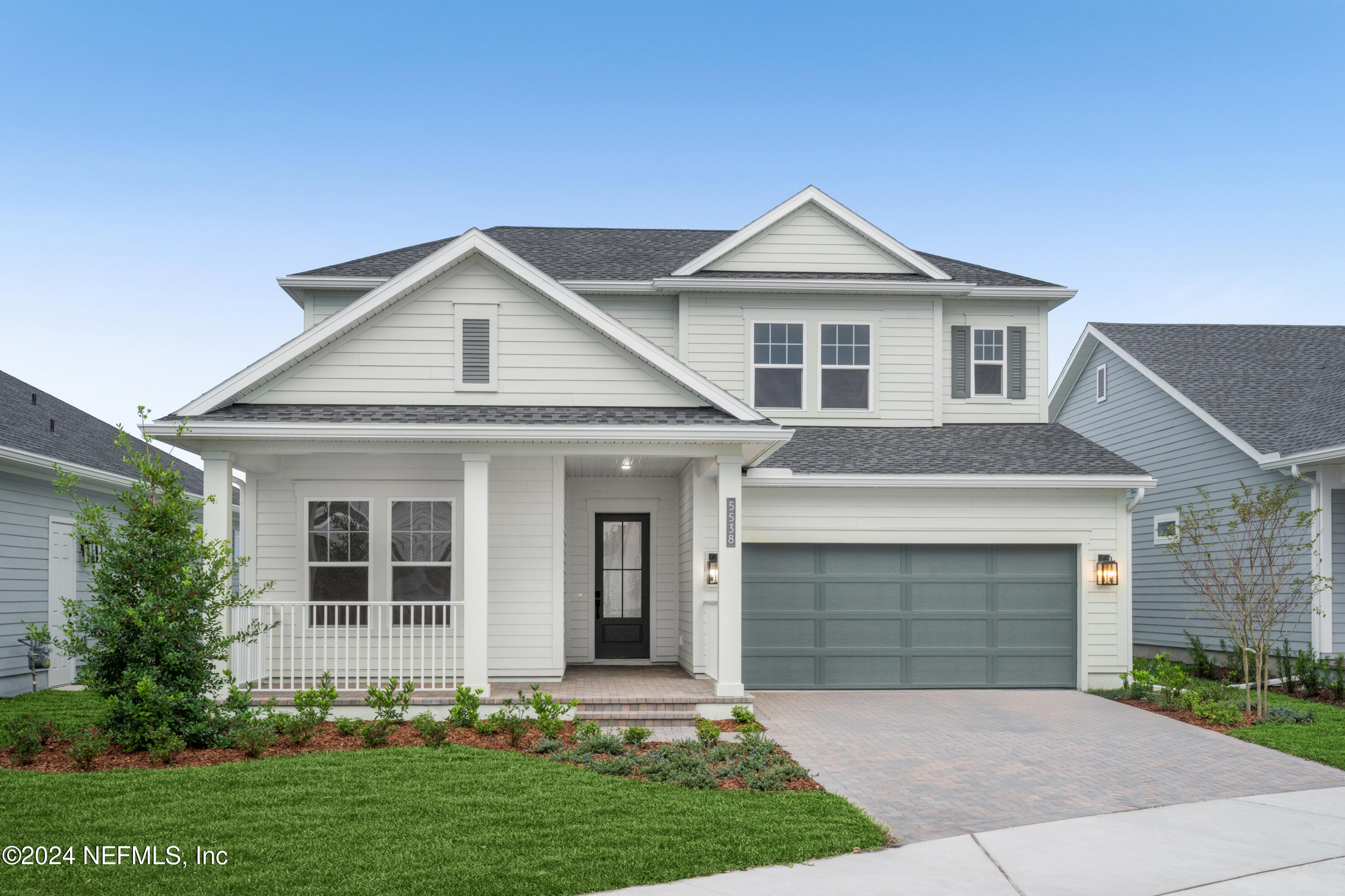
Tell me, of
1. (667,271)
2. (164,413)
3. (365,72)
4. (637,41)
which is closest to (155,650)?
(164,413)

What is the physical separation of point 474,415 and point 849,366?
21.7 feet

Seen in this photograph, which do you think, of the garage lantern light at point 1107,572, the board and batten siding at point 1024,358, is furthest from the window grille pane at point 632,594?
the garage lantern light at point 1107,572

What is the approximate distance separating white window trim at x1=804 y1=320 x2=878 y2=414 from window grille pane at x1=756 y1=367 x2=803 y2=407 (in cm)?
30

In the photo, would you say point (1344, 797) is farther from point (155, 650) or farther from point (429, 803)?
point (155, 650)

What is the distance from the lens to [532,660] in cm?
1223

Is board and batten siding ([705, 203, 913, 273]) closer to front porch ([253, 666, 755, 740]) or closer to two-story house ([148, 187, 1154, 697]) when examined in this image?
two-story house ([148, 187, 1154, 697])

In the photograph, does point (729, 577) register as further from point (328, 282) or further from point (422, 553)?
point (328, 282)

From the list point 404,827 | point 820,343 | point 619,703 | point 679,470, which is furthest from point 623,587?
point 404,827

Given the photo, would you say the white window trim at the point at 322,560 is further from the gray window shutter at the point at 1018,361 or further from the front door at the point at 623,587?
the gray window shutter at the point at 1018,361

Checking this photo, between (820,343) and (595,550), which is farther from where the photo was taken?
(820,343)

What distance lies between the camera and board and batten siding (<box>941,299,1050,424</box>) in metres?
15.6

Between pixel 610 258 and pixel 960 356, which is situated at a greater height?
pixel 610 258

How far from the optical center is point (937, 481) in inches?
522

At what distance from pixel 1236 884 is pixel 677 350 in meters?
11.0
